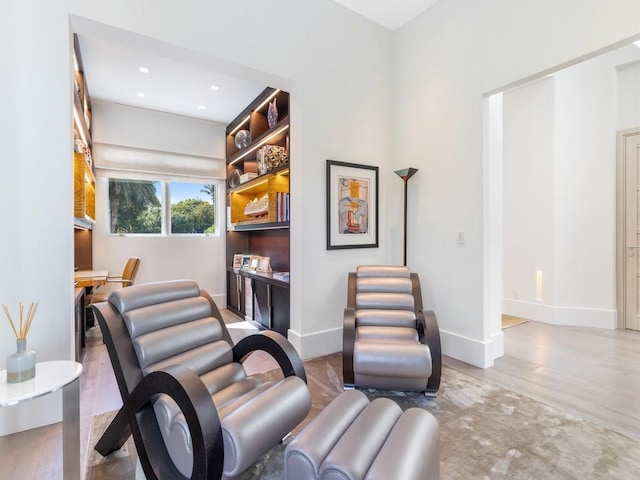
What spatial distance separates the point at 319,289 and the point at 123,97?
3.90 m

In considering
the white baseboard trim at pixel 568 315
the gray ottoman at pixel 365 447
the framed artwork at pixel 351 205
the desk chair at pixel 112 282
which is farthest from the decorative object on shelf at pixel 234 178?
the white baseboard trim at pixel 568 315

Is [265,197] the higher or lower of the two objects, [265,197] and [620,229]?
the higher

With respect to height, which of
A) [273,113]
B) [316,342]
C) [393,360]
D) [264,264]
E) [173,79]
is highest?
[173,79]

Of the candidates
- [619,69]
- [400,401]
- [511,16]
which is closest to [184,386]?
[400,401]

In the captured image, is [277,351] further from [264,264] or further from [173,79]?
[173,79]

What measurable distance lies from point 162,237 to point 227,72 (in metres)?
3.20

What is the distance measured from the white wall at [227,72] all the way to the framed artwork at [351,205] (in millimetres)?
104

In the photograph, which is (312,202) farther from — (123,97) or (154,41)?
(123,97)

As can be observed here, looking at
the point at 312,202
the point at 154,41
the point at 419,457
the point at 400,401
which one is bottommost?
the point at 400,401

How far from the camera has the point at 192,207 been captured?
5543 millimetres

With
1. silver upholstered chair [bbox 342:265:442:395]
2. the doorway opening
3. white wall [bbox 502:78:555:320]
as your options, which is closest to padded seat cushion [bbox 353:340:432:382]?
silver upholstered chair [bbox 342:265:442:395]

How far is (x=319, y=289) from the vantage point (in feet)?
11.1

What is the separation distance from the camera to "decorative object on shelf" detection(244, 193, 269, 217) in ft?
14.1

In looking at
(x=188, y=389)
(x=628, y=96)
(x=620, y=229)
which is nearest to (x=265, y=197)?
(x=188, y=389)
